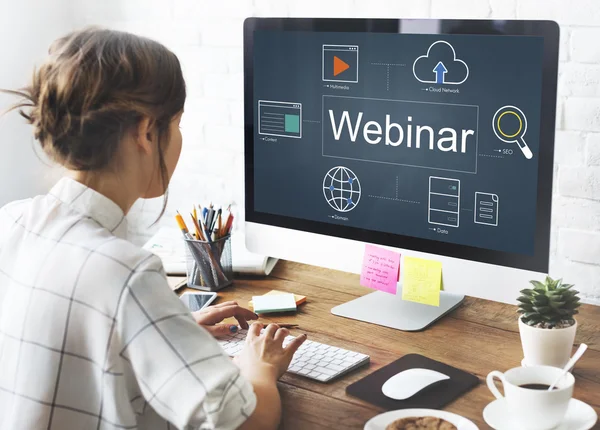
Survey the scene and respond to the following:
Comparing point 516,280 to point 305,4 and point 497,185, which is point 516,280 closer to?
point 497,185

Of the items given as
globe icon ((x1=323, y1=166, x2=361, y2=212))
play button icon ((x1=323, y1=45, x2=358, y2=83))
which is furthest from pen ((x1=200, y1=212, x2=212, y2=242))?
play button icon ((x1=323, y1=45, x2=358, y2=83))

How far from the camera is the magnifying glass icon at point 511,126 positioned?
4.10 feet

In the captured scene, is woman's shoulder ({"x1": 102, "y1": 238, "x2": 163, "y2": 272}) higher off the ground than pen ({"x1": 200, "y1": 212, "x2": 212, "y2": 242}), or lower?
higher

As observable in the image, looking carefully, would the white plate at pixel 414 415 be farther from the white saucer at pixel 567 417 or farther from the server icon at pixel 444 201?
the server icon at pixel 444 201

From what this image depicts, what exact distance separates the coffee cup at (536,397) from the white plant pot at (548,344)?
0.47 feet

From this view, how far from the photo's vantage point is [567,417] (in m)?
1.09

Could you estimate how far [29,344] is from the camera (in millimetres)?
1045

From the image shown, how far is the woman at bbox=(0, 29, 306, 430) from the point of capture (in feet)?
3.17

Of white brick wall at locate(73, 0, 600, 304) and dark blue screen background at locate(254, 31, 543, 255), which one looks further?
white brick wall at locate(73, 0, 600, 304)

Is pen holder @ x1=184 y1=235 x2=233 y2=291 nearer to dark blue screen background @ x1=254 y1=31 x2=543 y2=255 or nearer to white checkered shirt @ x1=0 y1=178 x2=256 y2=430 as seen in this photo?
dark blue screen background @ x1=254 y1=31 x2=543 y2=255

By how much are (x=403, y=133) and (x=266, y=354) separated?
0.45 metres

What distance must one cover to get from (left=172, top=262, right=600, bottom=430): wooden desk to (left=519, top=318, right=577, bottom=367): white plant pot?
1.7 inches

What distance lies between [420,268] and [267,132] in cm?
40

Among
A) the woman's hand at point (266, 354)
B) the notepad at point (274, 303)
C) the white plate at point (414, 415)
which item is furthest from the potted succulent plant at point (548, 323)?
the notepad at point (274, 303)
